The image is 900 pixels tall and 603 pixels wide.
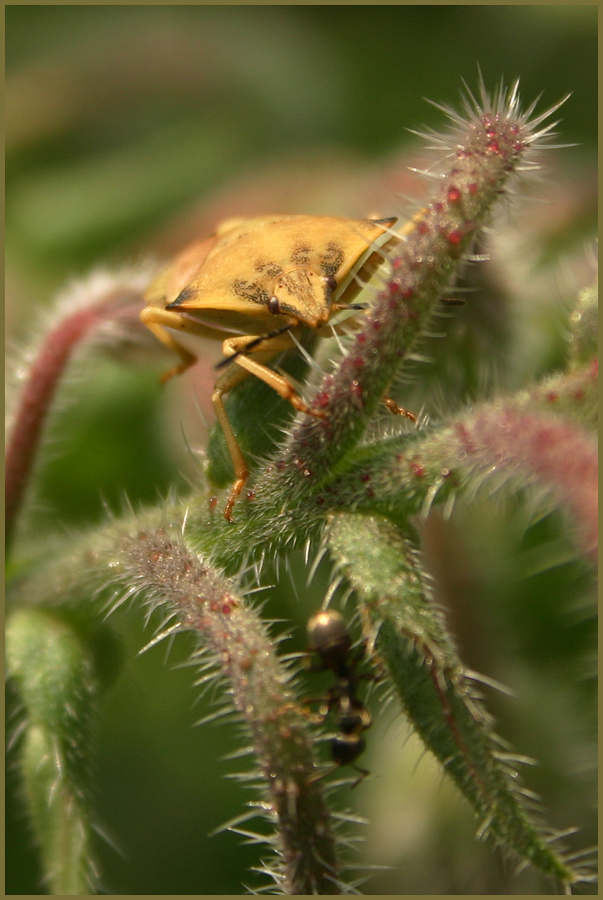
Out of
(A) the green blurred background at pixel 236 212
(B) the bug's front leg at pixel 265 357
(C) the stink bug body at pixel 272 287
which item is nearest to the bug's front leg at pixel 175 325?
(C) the stink bug body at pixel 272 287

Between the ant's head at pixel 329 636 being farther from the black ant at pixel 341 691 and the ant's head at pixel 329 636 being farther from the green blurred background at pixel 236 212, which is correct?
the green blurred background at pixel 236 212

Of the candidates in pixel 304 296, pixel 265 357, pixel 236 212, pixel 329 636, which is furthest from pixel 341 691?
pixel 236 212

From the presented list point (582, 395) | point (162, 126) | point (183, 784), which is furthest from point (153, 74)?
point (582, 395)

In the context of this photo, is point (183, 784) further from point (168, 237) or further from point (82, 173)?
point (82, 173)

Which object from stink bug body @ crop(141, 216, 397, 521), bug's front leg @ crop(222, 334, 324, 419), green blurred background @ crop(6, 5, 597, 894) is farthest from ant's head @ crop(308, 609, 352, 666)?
bug's front leg @ crop(222, 334, 324, 419)

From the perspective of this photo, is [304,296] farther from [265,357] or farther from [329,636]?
[329,636]
